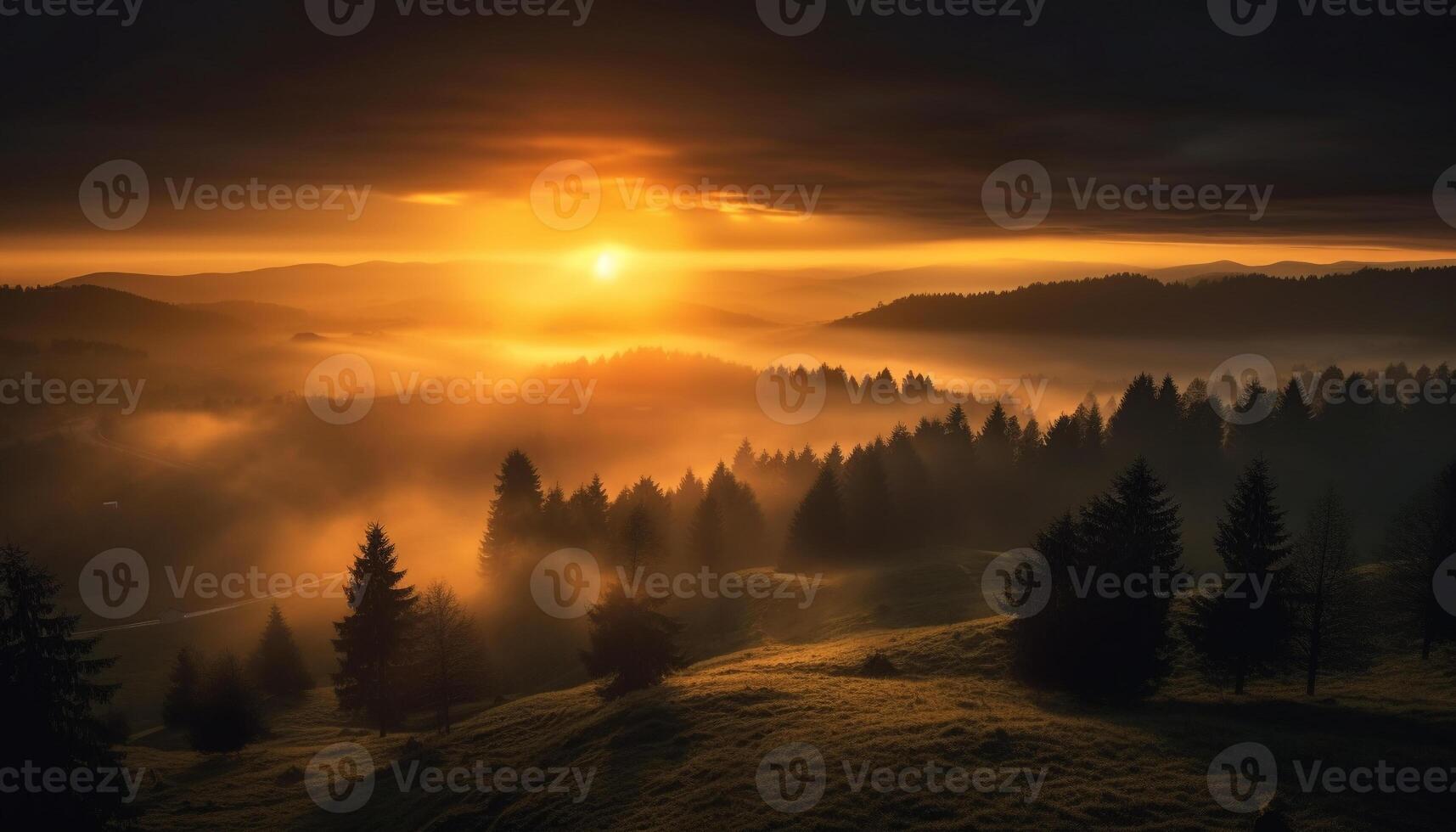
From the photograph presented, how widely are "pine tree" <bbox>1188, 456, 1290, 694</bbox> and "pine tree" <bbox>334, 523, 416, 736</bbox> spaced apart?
41565 mm

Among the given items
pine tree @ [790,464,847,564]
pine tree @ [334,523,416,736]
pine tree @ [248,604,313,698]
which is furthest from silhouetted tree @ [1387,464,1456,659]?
pine tree @ [248,604,313,698]

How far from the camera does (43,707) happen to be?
25938 millimetres

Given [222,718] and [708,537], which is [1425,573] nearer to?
[708,537]

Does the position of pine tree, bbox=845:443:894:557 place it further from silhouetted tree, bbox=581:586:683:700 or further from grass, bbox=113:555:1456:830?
silhouetted tree, bbox=581:586:683:700

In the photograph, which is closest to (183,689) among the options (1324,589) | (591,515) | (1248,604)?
(591,515)

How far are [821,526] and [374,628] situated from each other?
4348 centimetres

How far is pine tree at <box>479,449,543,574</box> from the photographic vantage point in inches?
3127

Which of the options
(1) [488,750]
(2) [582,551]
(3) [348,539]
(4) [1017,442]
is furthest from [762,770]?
(3) [348,539]

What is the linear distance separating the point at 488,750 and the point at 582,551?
140 ft

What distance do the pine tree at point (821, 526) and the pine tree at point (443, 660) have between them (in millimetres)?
34152

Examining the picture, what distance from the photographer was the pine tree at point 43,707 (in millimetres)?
25422

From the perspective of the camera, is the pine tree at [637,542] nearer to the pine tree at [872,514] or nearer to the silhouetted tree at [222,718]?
the silhouetted tree at [222,718]

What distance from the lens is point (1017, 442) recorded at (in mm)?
96938

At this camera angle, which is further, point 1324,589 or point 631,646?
point 631,646
